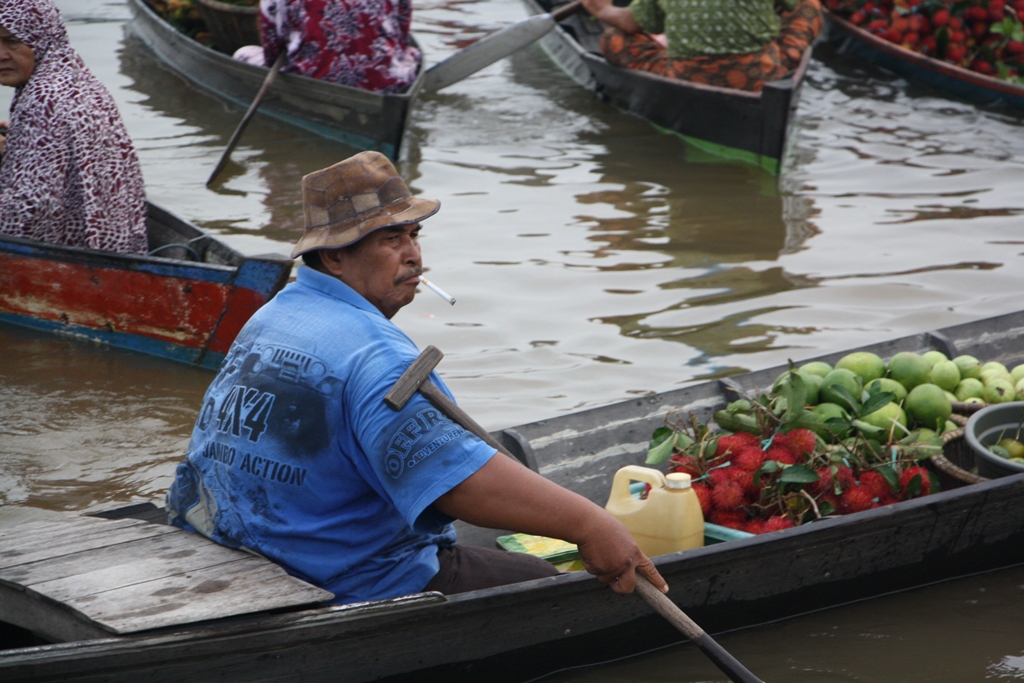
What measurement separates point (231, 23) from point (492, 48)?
2105 millimetres

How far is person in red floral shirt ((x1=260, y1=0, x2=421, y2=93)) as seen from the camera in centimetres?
724

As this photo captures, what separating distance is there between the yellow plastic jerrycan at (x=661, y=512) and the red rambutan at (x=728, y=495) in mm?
137

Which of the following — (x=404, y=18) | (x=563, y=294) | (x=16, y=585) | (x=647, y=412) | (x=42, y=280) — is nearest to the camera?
(x=16, y=585)

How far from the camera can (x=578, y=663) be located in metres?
2.97

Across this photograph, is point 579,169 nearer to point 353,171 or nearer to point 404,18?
point 404,18

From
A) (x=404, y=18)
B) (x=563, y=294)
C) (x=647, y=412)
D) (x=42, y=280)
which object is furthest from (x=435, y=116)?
(x=647, y=412)

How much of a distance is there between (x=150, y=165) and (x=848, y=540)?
602 cm

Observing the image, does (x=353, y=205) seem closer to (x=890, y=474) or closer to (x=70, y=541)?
(x=70, y=541)

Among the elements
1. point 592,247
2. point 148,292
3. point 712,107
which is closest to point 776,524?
point 148,292

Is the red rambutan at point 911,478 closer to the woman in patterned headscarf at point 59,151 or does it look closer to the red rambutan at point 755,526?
the red rambutan at point 755,526

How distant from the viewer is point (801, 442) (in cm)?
324

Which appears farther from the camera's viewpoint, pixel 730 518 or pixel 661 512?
pixel 730 518

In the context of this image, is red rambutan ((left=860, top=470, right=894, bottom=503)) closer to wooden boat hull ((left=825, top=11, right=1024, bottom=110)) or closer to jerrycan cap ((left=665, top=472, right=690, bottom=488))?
jerrycan cap ((left=665, top=472, right=690, bottom=488))

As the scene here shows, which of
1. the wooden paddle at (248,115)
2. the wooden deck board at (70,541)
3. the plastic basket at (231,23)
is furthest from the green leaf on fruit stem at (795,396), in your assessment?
the plastic basket at (231,23)
